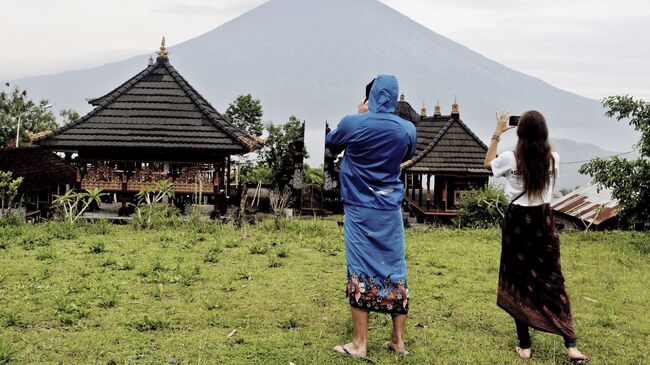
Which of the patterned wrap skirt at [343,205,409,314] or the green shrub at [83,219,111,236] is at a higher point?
the patterned wrap skirt at [343,205,409,314]

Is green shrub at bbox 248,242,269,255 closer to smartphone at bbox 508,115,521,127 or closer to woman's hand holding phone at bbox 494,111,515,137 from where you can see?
woman's hand holding phone at bbox 494,111,515,137

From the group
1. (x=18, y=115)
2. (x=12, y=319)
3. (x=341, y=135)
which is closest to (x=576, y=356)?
(x=341, y=135)

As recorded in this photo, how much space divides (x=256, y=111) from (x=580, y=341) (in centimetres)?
2811

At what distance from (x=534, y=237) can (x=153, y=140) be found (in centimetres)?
1288

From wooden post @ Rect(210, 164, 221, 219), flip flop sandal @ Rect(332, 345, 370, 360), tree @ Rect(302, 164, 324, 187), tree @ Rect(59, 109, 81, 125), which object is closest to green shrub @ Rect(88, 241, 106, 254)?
flip flop sandal @ Rect(332, 345, 370, 360)

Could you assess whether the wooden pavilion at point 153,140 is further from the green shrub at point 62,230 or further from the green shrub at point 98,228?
the green shrub at point 62,230

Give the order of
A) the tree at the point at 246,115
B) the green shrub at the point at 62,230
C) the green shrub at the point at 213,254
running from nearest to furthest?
the green shrub at the point at 213,254 → the green shrub at the point at 62,230 → the tree at the point at 246,115

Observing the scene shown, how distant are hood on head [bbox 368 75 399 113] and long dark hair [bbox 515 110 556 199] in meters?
0.93

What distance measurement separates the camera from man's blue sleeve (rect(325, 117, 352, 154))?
15.2ft

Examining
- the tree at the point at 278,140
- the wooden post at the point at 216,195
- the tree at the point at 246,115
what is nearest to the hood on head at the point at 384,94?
the wooden post at the point at 216,195

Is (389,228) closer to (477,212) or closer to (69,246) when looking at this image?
(69,246)

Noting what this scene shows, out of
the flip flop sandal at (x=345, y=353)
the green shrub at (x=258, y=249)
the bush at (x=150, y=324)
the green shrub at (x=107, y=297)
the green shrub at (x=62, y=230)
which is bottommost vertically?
the flip flop sandal at (x=345, y=353)

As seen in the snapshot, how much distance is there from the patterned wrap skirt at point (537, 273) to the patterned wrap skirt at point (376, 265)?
876 millimetres

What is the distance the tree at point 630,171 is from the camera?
9992 millimetres
